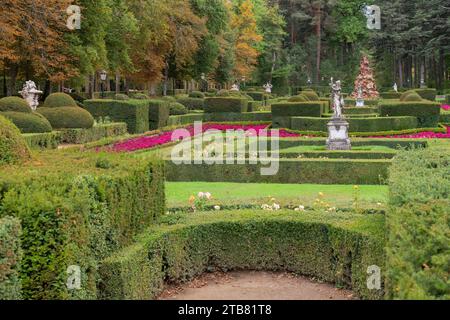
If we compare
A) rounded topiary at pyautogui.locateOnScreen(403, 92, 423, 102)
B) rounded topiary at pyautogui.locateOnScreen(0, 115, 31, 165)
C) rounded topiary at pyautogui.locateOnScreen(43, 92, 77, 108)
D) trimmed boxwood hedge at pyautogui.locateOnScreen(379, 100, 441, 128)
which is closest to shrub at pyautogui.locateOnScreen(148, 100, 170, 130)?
rounded topiary at pyautogui.locateOnScreen(43, 92, 77, 108)

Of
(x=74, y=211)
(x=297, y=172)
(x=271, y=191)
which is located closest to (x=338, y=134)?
(x=297, y=172)

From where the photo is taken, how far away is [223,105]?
122 ft

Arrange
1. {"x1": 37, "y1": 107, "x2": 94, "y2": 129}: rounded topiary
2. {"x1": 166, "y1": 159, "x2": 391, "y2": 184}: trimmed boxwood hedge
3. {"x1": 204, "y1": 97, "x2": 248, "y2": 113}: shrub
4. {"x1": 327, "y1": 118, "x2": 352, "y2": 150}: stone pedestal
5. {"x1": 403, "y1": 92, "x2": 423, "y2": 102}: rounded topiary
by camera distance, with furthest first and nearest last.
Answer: {"x1": 204, "y1": 97, "x2": 248, "y2": 113}: shrub < {"x1": 403, "y1": 92, "x2": 423, "y2": 102}: rounded topiary < {"x1": 37, "y1": 107, "x2": 94, "y2": 129}: rounded topiary < {"x1": 327, "y1": 118, "x2": 352, "y2": 150}: stone pedestal < {"x1": 166, "y1": 159, "x2": 391, "y2": 184}: trimmed boxwood hedge

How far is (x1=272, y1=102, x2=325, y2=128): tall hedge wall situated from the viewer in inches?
1248

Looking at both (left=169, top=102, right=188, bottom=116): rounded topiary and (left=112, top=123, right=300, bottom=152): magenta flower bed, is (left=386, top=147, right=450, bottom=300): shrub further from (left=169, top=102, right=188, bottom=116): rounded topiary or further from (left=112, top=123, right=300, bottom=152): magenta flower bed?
(left=169, top=102, right=188, bottom=116): rounded topiary

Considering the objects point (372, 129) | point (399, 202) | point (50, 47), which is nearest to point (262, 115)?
point (372, 129)

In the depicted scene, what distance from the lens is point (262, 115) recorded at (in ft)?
118

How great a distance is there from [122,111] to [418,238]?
24.8m

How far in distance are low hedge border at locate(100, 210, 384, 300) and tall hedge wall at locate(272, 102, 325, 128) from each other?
23.2 metres

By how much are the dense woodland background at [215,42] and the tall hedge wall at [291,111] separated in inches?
364

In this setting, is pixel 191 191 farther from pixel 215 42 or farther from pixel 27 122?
pixel 215 42

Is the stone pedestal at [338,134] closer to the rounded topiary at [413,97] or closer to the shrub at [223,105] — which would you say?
the rounded topiary at [413,97]

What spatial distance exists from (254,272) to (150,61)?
38.0 metres
